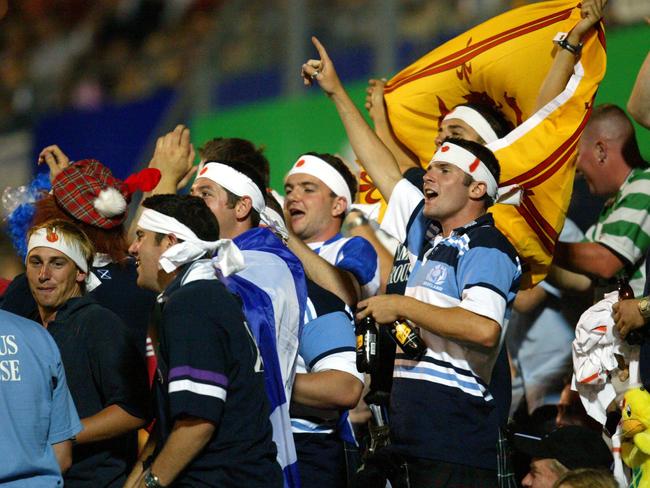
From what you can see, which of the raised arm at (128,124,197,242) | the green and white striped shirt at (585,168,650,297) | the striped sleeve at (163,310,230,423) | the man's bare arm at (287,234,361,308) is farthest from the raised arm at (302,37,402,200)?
the striped sleeve at (163,310,230,423)

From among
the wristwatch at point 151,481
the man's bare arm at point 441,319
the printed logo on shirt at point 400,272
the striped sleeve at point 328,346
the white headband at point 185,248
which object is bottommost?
the wristwatch at point 151,481

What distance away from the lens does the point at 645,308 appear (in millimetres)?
4363

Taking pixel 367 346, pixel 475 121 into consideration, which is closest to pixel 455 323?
pixel 367 346

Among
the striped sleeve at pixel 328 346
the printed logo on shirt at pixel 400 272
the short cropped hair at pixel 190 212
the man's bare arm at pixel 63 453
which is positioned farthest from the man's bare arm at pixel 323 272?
the man's bare arm at pixel 63 453

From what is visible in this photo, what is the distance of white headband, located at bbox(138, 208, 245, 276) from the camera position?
3779 millimetres

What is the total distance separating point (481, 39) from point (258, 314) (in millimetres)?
1772

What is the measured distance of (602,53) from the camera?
15.7 ft

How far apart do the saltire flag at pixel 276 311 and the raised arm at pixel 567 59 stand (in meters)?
1.27

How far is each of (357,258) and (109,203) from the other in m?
1.05

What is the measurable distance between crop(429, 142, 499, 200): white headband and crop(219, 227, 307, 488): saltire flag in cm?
68

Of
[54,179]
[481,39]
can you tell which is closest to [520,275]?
[481,39]

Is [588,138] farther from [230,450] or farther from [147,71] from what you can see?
[147,71]

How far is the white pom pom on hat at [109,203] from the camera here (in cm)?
490

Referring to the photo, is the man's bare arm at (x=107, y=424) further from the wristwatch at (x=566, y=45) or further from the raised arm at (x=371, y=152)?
the wristwatch at (x=566, y=45)
